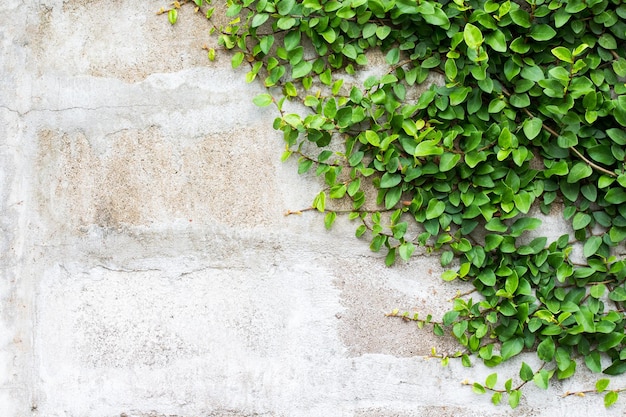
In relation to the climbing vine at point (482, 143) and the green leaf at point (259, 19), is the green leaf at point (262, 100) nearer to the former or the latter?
the climbing vine at point (482, 143)

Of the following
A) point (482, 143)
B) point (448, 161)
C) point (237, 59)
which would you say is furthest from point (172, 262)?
point (482, 143)

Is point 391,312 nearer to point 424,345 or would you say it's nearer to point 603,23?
point 424,345

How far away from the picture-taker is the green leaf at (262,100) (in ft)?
5.37

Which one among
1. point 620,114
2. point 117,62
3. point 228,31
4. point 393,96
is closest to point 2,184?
point 117,62

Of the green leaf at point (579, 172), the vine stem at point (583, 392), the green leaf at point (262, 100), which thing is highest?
the green leaf at point (262, 100)

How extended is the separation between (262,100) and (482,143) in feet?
2.00

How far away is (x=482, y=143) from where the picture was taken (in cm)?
161

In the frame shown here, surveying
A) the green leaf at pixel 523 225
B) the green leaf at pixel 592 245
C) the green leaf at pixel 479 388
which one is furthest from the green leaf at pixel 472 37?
the green leaf at pixel 479 388

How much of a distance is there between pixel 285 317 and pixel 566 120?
93 centimetres

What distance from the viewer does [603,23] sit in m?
1.57

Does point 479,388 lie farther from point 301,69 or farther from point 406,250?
point 301,69

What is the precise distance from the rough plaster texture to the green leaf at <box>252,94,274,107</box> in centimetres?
6

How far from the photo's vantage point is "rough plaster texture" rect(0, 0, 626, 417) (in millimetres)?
1700

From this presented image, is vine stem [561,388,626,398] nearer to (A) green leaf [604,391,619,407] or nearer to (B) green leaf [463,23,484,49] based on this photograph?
(A) green leaf [604,391,619,407]
